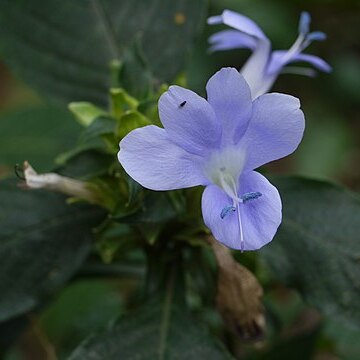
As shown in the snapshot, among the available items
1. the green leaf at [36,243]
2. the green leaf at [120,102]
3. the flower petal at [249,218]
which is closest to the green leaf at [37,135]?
the green leaf at [36,243]

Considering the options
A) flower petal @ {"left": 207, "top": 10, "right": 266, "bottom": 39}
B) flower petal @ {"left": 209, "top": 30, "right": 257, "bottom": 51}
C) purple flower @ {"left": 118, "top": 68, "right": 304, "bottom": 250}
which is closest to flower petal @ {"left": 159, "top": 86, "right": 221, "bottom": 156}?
purple flower @ {"left": 118, "top": 68, "right": 304, "bottom": 250}

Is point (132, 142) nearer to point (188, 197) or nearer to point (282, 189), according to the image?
point (188, 197)

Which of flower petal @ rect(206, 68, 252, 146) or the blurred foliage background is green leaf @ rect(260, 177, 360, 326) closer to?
flower petal @ rect(206, 68, 252, 146)

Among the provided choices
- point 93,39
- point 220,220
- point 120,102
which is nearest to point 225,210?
point 220,220

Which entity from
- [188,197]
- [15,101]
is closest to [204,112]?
[188,197]

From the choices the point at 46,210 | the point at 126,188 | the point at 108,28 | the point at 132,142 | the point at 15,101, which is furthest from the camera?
the point at 15,101

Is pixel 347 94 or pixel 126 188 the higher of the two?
pixel 126 188

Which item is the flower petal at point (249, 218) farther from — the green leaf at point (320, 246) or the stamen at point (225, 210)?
the green leaf at point (320, 246)
